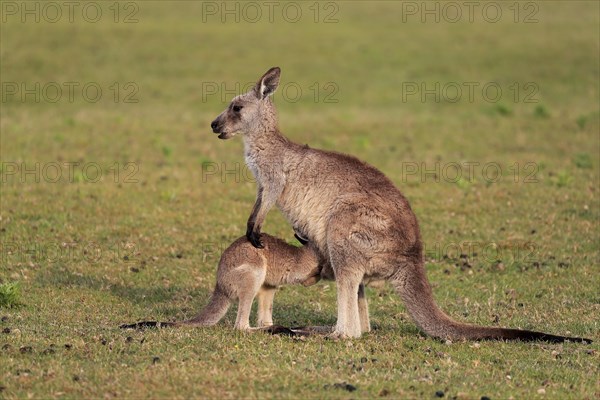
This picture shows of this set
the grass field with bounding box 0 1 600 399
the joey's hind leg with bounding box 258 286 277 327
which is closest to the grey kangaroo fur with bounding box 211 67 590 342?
the grass field with bounding box 0 1 600 399

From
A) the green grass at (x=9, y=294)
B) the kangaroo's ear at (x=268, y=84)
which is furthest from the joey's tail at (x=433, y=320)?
the green grass at (x=9, y=294)

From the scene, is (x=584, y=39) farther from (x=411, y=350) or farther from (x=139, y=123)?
(x=411, y=350)

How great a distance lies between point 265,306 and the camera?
380 inches

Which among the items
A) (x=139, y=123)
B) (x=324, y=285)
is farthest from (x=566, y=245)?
(x=139, y=123)

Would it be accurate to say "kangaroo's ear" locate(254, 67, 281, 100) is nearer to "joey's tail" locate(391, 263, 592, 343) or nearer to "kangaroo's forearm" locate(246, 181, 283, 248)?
"kangaroo's forearm" locate(246, 181, 283, 248)

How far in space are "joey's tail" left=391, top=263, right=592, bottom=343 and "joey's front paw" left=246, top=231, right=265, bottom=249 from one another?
1401 millimetres

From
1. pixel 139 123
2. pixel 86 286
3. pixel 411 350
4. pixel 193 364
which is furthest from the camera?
pixel 139 123

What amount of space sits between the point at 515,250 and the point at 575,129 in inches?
376

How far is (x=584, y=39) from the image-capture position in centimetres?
3234

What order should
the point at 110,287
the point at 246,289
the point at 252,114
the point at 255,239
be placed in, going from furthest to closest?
the point at 110,287, the point at 252,114, the point at 255,239, the point at 246,289

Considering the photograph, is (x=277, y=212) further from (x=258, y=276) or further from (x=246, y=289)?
(x=246, y=289)

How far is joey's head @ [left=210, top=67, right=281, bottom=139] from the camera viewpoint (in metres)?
10.1

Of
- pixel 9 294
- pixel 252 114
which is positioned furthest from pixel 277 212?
pixel 9 294

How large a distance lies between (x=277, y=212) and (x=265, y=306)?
5521 millimetres
